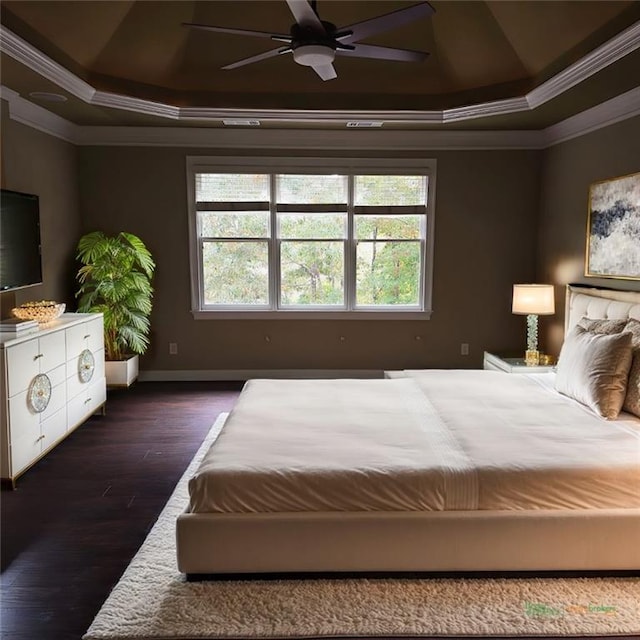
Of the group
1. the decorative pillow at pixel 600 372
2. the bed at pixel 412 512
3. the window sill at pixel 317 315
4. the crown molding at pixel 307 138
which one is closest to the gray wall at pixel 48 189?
the crown molding at pixel 307 138

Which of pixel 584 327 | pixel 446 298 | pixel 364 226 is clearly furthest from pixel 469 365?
pixel 584 327

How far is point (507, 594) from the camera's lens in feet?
7.73

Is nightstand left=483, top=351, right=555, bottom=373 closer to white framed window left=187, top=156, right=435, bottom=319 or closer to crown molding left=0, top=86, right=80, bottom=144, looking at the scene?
white framed window left=187, top=156, right=435, bottom=319

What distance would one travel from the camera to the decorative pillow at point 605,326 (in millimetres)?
3611

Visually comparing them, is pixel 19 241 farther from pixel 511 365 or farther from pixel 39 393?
pixel 511 365

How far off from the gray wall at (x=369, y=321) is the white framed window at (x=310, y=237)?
14cm

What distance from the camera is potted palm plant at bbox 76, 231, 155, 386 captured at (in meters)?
5.27

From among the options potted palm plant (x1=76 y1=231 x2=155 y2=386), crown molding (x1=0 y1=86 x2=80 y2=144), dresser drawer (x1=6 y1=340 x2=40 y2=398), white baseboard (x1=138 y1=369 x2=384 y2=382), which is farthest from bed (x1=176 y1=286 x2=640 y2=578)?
white baseboard (x1=138 y1=369 x2=384 y2=382)

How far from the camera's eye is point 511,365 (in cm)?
498

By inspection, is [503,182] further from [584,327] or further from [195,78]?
[195,78]

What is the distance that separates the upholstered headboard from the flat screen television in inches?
168

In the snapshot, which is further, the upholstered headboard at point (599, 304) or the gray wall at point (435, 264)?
the gray wall at point (435, 264)

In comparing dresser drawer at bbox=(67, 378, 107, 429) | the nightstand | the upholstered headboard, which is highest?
the upholstered headboard

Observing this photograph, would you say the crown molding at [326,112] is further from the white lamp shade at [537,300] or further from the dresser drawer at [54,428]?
the dresser drawer at [54,428]
